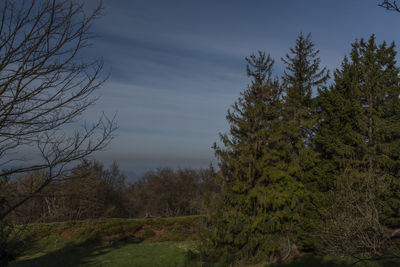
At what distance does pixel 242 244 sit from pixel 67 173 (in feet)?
45.9

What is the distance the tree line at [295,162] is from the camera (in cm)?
1548

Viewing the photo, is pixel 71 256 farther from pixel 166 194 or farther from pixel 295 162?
pixel 166 194

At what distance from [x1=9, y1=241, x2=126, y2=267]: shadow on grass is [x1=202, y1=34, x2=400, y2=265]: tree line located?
28.9ft

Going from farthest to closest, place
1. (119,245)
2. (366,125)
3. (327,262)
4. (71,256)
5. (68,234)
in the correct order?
(68,234) < (119,245) < (71,256) < (366,125) < (327,262)

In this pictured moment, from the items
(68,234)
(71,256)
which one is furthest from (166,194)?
(71,256)

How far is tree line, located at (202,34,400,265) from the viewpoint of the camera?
609 inches

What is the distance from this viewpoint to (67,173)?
137 inches

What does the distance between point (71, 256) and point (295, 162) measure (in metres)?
17.3

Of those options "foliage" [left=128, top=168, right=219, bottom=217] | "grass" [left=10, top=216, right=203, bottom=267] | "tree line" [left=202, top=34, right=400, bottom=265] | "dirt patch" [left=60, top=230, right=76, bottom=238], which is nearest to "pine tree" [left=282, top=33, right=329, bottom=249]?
"tree line" [left=202, top=34, right=400, bottom=265]

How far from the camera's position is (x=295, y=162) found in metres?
19.0

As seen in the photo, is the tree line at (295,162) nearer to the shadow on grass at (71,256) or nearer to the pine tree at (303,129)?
the pine tree at (303,129)

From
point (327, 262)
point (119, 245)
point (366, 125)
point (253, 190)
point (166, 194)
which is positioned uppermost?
point (366, 125)

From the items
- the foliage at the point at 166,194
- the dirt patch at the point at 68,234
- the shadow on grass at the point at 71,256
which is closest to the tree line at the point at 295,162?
the shadow on grass at the point at 71,256

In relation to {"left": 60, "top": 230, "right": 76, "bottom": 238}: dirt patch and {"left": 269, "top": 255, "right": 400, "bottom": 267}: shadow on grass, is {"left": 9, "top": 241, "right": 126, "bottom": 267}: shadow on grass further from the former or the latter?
{"left": 269, "top": 255, "right": 400, "bottom": 267}: shadow on grass
